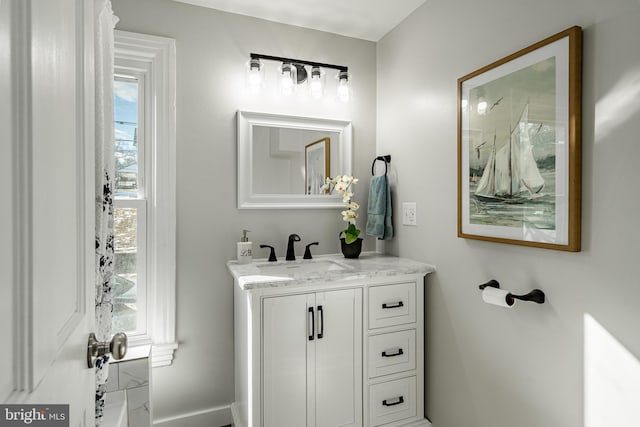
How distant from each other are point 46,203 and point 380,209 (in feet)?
6.08

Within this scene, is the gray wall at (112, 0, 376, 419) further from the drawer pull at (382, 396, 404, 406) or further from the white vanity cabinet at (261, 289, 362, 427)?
the drawer pull at (382, 396, 404, 406)

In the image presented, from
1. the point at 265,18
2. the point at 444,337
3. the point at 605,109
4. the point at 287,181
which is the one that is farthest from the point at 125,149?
Result: the point at 605,109

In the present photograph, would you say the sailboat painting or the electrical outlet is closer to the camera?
the sailboat painting

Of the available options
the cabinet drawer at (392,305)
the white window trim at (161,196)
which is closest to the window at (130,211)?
the white window trim at (161,196)

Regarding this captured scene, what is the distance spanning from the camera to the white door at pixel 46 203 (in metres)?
0.38

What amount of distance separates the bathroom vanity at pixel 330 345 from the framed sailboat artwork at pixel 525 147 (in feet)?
1.73

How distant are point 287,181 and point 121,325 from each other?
1.22 meters

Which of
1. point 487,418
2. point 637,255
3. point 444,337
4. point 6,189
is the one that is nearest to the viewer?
point 6,189

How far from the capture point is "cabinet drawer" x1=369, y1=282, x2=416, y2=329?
1771mm

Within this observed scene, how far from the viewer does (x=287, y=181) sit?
7.11ft

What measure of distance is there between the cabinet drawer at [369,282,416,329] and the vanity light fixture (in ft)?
3.95

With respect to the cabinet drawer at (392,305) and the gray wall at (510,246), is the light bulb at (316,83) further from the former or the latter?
the cabinet drawer at (392,305)

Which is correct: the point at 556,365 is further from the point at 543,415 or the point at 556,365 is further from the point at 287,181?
the point at 287,181

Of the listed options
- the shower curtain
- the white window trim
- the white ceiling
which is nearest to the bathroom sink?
the white window trim
